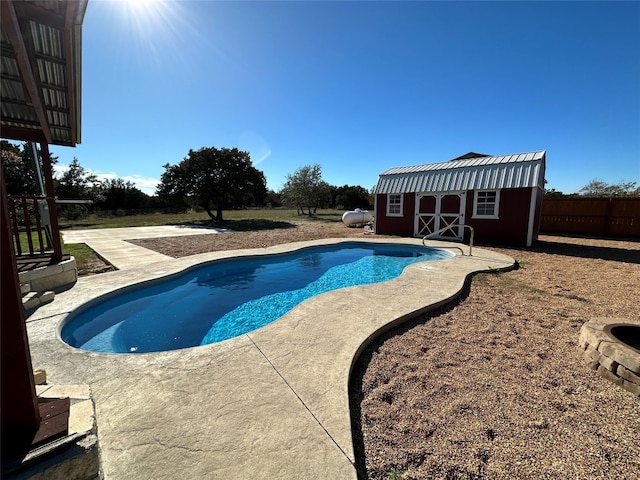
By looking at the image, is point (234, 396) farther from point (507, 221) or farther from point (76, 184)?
point (76, 184)

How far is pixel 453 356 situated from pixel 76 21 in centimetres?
563

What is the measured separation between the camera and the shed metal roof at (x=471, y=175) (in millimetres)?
10961

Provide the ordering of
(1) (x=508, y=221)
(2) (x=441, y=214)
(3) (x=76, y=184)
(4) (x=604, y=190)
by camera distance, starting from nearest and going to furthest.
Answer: (1) (x=508, y=221) → (2) (x=441, y=214) → (3) (x=76, y=184) → (4) (x=604, y=190)

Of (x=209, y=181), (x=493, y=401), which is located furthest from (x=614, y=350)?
(x=209, y=181)

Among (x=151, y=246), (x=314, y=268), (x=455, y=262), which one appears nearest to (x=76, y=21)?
(x=314, y=268)

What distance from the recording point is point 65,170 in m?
31.7

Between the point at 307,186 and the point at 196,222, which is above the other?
the point at 307,186

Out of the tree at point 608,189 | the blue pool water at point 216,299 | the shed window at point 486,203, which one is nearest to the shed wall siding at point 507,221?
the shed window at point 486,203

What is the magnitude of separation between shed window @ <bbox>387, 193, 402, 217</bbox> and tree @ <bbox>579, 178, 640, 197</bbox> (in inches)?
979

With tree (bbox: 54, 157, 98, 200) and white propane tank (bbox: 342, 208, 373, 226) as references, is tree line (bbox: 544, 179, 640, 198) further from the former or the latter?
tree (bbox: 54, 157, 98, 200)

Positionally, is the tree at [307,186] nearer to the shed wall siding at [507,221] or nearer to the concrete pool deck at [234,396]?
the shed wall siding at [507,221]

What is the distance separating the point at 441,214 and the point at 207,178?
698 inches

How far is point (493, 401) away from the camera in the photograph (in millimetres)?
2910

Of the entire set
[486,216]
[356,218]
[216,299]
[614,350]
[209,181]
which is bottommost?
[216,299]
